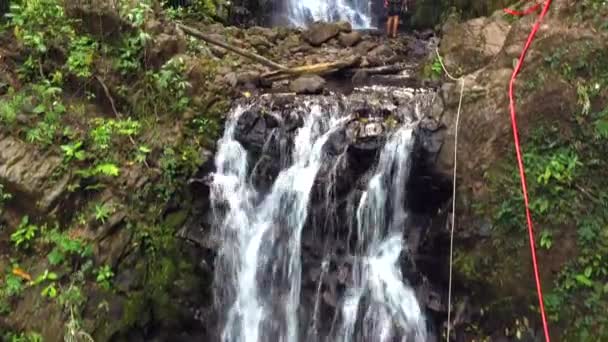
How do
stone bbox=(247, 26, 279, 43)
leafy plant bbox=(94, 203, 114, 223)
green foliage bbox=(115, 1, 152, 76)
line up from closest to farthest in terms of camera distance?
1. leafy plant bbox=(94, 203, 114, 223)
2. green foliage bbox=(115, 1, 152, 76)
3. stone bbox=(247, 26, 279, 43)

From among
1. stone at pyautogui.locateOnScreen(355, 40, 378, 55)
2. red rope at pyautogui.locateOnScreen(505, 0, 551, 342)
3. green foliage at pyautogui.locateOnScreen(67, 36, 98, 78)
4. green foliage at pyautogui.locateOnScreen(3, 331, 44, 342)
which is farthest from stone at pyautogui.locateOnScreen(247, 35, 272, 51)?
green foliage at pyautogui.locateOnScreen(3, 331, 44, 342)

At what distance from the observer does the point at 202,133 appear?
6.99 metres

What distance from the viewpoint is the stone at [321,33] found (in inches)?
460

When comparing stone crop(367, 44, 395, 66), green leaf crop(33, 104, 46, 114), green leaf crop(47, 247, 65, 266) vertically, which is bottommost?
green leaf crop(47, 247, 65, 266)

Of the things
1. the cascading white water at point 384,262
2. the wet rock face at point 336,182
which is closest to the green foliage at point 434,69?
the wet rock face at point 336,182

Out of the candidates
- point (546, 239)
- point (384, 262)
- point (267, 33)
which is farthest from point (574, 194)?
point (267, 33)

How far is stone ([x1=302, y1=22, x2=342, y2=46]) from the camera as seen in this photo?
1170 cm

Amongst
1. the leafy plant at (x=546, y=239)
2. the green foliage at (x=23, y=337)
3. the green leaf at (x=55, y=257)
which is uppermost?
the leafy plant at (x=546, y=239)

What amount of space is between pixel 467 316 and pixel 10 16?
21.6 feet

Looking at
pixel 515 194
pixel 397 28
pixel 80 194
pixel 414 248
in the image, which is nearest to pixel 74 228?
pixel 80 194

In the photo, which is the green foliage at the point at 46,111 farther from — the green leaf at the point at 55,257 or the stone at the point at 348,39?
the stone at the point at 348,39

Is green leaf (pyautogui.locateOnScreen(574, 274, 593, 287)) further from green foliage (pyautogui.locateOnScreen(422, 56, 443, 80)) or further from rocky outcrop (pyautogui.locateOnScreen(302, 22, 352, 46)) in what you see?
rocky outcrop (pyautogui.locateOnScreen(302, 22, 352, 46))

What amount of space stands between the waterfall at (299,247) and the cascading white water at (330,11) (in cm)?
917

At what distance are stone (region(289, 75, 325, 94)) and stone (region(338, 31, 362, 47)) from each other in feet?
10.6
